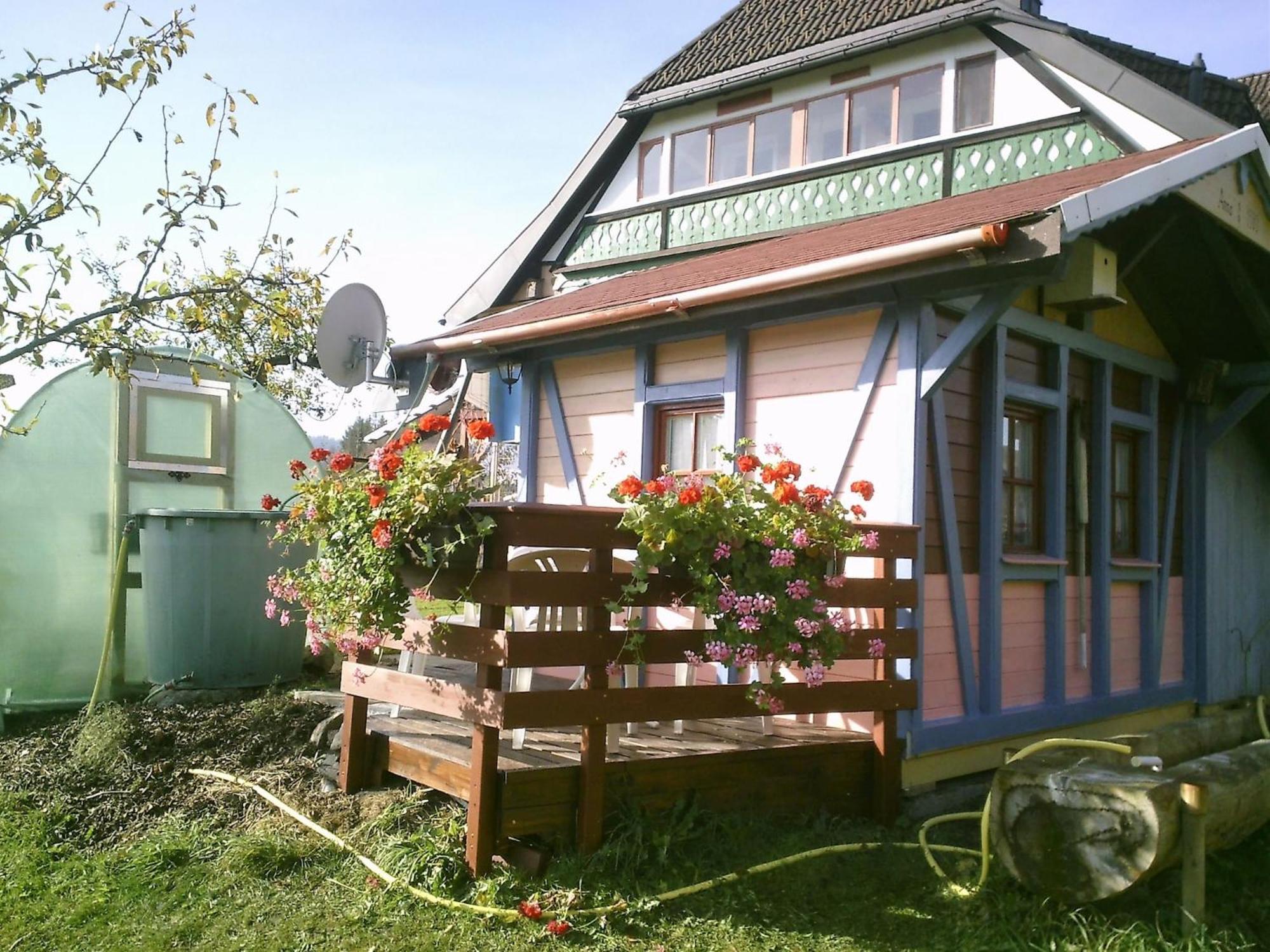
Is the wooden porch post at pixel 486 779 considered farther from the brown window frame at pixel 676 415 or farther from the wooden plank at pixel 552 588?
the brown window frame at pixel 676 415

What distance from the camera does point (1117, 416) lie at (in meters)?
7.56

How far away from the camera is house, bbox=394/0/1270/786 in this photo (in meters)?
5.78

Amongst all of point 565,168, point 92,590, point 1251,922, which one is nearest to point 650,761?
point 1251,922

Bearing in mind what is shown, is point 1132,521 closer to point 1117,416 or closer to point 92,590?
point 1117,416

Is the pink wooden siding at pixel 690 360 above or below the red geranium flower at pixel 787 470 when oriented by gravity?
above

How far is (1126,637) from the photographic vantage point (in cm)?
780

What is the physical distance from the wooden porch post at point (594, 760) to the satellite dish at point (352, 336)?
13.9ft

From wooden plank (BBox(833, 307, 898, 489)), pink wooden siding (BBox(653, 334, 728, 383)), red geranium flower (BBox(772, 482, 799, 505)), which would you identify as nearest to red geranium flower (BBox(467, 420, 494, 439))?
red geranium flower (BBox(772, 482, 799, 505))

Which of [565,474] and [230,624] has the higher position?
[565,474]

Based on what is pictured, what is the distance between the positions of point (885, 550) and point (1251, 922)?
2.03 m

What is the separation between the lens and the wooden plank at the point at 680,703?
428 centimetres

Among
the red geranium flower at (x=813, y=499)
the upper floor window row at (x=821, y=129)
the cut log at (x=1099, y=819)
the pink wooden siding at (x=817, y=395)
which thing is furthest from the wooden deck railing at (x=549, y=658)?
the upper floor window row at (x=821, y=129)

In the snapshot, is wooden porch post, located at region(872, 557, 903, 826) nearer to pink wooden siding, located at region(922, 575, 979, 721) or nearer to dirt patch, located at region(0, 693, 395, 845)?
pink wooden siding, located at region(922, 575, 979, 721)

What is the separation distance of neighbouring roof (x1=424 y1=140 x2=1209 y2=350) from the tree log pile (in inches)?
91.8
